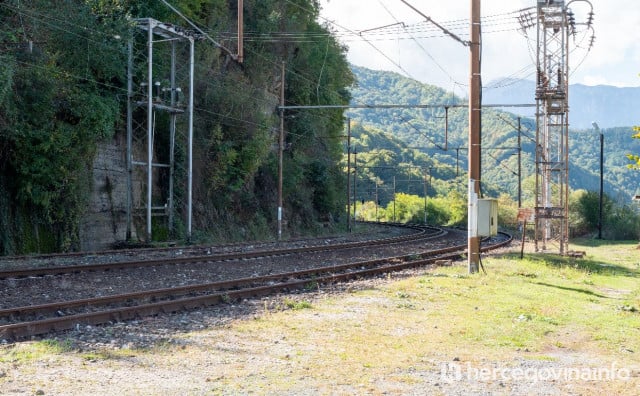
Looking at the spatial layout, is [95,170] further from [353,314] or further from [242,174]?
[353,314]

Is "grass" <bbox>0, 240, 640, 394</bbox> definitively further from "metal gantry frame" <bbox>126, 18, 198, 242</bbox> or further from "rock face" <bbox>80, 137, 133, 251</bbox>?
"metal gantry frame" <bbox>126, 18, 198, 242</bbox>

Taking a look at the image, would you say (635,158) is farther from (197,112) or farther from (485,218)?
(197,112)

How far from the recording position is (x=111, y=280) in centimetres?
1577

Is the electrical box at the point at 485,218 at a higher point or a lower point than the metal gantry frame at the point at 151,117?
lower

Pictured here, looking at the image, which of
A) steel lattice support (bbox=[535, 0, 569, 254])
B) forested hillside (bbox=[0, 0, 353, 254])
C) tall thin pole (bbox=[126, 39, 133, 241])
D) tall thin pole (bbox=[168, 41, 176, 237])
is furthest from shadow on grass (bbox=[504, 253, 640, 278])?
forested hillside (bbox=[0, 0, 353, 254])

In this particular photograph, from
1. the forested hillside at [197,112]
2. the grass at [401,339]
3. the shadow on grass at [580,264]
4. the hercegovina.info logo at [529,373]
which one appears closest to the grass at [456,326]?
the grass at [401,339]

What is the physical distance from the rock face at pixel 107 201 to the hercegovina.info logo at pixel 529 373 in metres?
20.3

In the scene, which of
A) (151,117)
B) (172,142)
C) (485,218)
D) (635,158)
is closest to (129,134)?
(151,117)

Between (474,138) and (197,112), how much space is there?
19.3 meters

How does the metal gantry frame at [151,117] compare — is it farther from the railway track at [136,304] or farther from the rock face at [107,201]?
the railway track at [136,304]

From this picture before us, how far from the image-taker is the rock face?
26469mm

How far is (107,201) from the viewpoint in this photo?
27688 mm

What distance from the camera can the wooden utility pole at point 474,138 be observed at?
19.0m

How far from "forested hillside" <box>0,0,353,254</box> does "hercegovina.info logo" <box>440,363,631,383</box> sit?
17.0 meters
